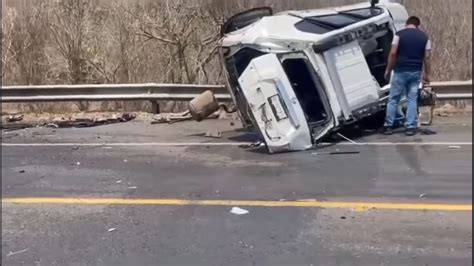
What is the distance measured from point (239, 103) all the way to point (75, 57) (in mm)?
6819

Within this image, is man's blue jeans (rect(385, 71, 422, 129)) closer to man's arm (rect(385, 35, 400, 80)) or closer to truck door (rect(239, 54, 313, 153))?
man's arm (rect(385, 35, 400, 80))

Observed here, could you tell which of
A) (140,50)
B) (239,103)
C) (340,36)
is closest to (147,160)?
(239,103)

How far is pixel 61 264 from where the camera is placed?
17.1 feet

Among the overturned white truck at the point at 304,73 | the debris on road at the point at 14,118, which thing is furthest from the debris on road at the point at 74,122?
the overturned white truck at the point at 304,73

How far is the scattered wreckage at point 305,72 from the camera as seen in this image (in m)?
9.02

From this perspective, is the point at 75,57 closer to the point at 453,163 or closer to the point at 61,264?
the point at 453,163

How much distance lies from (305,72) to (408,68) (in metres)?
1.49

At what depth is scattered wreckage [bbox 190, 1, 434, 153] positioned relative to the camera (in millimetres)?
9023

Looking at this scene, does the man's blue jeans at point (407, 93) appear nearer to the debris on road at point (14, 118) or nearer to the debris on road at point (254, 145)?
the debris on road at point (254, 145)

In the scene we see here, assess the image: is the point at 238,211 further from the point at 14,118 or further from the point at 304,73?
the point at 14,118

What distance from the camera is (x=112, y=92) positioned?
13.5 m

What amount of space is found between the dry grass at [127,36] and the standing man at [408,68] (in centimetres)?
460

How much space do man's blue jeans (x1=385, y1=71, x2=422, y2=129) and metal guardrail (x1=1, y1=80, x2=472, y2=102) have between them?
3.51 metres

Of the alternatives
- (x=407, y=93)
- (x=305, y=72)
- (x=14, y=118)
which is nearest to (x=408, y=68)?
(x=407, y=93)
